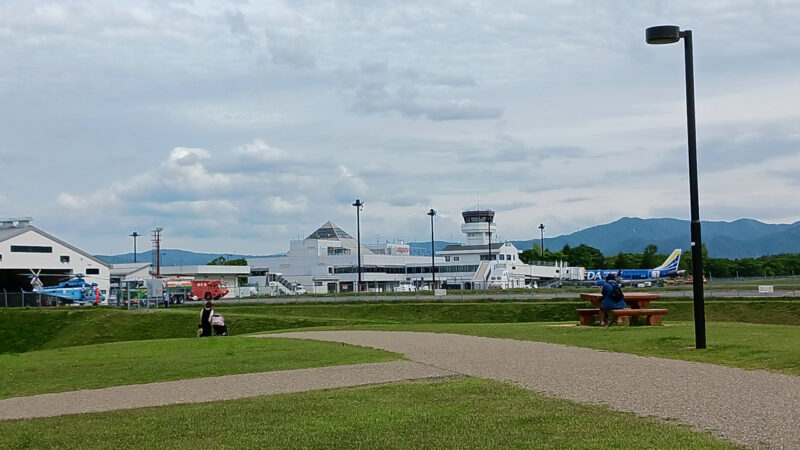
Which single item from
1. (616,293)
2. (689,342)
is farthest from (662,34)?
(616,293)

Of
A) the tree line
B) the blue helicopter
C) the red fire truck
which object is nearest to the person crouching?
the blue helicopter

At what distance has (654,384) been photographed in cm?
1195

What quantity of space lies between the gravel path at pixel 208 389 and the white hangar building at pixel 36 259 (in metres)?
70.3

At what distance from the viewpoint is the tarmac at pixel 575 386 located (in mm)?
9203

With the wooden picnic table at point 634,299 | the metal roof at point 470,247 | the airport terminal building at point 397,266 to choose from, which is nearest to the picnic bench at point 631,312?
the wooden picnic table at point 634,299

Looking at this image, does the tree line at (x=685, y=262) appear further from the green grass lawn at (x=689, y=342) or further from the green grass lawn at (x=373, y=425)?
the green grass lawn at (x=373, y=425)

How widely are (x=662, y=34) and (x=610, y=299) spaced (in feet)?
32.9

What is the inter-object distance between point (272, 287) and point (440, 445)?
90.0 metres

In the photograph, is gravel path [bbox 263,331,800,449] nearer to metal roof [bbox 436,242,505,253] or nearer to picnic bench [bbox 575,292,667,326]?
picnic bench [bbox 575,292,667,326]

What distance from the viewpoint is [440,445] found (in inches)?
328

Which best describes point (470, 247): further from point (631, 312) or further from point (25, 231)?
point (631, 312)

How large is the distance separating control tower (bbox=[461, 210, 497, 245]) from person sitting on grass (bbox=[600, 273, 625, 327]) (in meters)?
113

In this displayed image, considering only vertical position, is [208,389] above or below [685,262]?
below

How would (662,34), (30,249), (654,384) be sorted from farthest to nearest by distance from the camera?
(30,249) < (662,34) < (654,384)
